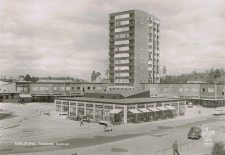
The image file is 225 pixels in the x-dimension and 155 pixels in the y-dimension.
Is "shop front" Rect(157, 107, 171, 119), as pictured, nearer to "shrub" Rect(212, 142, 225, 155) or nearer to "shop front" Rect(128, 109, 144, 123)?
"shop front" Rect(128, 109, 144, 123)

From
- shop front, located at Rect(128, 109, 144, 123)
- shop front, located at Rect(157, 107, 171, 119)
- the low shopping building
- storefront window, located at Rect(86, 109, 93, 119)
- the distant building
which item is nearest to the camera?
shop front, located at Rect(128, 109, 144, 123)

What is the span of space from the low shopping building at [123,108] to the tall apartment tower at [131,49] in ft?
172

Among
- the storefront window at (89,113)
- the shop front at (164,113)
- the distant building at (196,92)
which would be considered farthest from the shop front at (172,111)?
the distant building at (196,92)

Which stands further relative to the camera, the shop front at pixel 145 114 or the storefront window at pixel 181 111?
the storefront window at pixel 181 111

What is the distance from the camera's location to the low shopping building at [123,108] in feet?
197

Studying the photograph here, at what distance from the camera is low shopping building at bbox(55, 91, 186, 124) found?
59938 mm

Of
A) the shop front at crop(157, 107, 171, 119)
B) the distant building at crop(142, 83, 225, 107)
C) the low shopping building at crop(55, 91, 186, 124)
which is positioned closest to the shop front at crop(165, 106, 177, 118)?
the low shopping building at crop(55, 91, 186, 124)

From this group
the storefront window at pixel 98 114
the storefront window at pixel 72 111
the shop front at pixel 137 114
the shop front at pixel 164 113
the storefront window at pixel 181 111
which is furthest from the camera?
the storefront window at pixel 181 111

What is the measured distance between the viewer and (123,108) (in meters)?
59.2

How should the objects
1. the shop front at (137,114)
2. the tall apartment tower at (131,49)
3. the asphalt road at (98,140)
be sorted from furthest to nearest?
the tall apartment tower at (131,49) → the shop front at (137,114) → the asphalt road at (98,140)

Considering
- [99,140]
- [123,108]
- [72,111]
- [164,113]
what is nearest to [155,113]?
[164,113]

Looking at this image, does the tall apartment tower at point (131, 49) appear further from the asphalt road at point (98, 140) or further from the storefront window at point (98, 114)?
the asphalt road at point (98, 140)

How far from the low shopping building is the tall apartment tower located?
52544mm

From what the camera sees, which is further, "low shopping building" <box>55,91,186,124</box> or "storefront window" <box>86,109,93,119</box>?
"storefront window" <box>86,109,93,119</box>
